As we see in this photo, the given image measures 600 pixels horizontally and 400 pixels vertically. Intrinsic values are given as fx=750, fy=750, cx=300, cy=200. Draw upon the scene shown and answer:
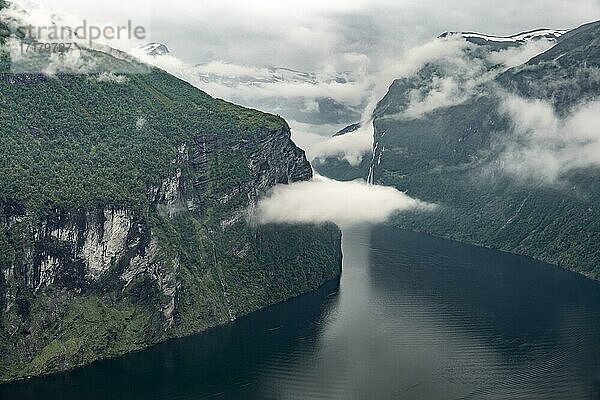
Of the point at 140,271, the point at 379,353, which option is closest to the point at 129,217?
the point at 140,271

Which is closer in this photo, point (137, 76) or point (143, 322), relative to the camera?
point (143, 322)

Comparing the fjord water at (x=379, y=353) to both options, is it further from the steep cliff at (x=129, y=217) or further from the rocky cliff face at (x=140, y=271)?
the steep cliff at (x=129, y=217)

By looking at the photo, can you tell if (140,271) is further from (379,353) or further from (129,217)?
(379,353)

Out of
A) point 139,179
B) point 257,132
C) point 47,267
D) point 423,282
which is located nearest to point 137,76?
point 257,132

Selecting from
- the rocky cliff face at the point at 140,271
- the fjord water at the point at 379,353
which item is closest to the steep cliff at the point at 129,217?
the rocky cliff face at the point at 140,271

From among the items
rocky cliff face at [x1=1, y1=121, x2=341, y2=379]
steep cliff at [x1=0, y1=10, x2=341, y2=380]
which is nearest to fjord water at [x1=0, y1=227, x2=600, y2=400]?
rocky cliff face at [x1=1, y1=121, x2=341, y2=379]

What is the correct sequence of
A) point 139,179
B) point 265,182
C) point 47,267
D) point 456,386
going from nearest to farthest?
point 456,386 → point 47,267 → point 139,179 → point 265,182

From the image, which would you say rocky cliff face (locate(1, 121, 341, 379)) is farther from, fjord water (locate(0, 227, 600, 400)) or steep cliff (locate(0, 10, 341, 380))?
fjord water (locate(0, 227, 600, 400))

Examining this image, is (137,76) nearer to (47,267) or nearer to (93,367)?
(47,267)
